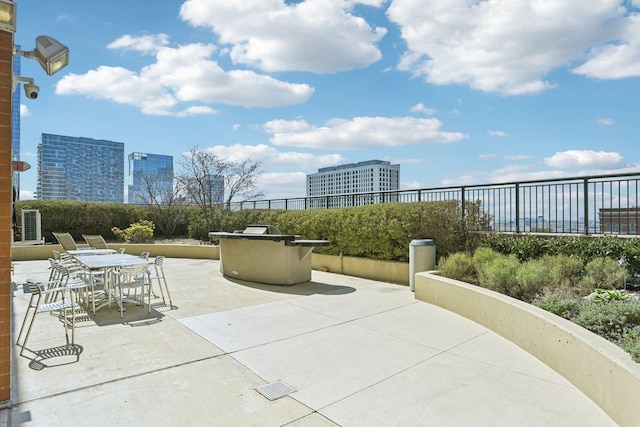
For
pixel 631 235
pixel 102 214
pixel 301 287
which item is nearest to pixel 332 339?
pixel 301 287

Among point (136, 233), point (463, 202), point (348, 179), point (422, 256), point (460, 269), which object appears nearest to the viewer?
point (460, 269)

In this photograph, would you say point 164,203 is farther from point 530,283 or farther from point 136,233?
point 530,283

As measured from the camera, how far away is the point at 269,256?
338 inches

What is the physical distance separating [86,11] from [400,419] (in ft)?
28.6

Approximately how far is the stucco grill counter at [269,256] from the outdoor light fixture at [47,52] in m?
5.10

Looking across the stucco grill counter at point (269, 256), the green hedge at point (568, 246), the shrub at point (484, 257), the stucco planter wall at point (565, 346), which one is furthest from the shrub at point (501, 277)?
the stucco grill counter at point (269, 256)

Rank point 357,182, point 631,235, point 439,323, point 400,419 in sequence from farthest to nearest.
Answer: point 357,182, point 631,235, point 439,323, point 400,419

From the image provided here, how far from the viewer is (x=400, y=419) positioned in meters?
2.84

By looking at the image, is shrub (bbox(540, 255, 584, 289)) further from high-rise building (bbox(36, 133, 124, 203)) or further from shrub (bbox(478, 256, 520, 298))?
high-rise building (bbox(36, 133, 124, 203))

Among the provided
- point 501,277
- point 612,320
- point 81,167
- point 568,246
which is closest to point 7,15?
point 612,320

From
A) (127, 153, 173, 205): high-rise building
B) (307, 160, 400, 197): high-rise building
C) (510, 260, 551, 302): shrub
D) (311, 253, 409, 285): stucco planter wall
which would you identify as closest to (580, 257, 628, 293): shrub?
(510, 260, 551, 302): shrub

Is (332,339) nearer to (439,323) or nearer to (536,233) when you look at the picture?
(439,323)

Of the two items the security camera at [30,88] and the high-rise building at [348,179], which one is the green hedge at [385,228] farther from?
the high-rise building at [348,179]

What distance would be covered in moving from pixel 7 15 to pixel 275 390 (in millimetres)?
3836
